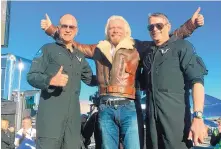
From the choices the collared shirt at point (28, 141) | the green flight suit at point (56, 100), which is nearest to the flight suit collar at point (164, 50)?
the green flight suit at point (56, 100)

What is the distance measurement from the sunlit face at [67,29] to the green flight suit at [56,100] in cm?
16

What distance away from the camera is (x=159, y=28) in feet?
10.7

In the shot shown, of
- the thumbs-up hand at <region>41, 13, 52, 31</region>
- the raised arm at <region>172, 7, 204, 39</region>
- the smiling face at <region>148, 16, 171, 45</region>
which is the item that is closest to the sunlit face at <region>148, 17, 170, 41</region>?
the smiling face at <region>148, 16, 171, 45</region>

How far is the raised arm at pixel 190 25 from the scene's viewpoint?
3.46m

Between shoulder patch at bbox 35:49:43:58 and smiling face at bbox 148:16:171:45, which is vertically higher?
smiling face at bbox 148:16:171:45

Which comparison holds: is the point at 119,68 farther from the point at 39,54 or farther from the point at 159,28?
the point at 39,54

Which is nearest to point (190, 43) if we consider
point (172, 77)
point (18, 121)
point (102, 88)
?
point (172, 77)

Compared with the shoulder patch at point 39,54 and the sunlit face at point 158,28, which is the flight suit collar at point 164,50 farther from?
the shoulder patch at point 39,54

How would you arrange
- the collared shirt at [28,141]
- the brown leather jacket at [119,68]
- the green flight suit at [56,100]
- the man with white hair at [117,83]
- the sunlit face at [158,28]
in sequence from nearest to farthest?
the green flight suit at [56,100] → the sunlit face at [158,28] → the man with white hair at [117,83] → the brown leather jacket at [119,68] → the collared shirt at [28,141]

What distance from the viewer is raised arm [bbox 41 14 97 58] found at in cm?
397

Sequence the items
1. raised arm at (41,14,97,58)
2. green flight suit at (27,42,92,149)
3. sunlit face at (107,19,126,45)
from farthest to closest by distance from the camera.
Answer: raised arm at (41,14,97,58), sunlit face at (107,19,126,45), green flight suit at (27,42,92,149)

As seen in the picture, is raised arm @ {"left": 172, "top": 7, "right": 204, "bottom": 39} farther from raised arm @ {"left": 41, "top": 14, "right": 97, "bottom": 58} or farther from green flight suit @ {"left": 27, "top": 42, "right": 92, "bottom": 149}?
green flight suit @ {"left": 27, "top": 42, "right": 92, "bottom": 149}

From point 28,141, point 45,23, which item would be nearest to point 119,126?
point 45,23

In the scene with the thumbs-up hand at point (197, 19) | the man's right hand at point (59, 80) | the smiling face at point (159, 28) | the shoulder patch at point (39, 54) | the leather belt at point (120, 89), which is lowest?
the leather belt at point (120, 89)
